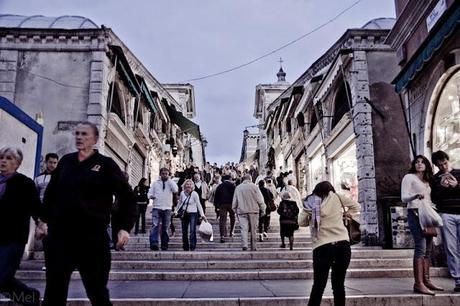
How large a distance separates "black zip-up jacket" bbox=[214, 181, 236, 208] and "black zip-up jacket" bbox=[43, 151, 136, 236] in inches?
318

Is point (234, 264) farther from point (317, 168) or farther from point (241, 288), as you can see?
point (317, 168)

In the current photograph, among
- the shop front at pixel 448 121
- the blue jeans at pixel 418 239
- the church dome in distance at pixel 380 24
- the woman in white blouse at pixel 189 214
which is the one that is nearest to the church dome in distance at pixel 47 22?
the woman in white blouse at pixel 189 214

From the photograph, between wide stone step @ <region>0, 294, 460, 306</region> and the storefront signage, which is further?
the storefront signage

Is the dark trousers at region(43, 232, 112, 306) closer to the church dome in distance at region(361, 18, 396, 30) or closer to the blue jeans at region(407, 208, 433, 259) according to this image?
the blue jeans at region(407, 208, 433, 259)

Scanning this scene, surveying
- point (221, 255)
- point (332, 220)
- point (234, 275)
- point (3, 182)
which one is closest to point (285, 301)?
point (332, 220)

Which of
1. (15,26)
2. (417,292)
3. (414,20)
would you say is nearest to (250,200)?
(417,292)

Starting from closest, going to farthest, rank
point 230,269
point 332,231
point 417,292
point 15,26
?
point 332,231, point 417,292, point 230,269, point 15,26

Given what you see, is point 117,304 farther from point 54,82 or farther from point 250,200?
point 54,82

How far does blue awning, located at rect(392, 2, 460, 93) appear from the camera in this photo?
6750mm

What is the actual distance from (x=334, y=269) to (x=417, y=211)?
1.97 metres

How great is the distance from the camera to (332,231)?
13.8 ft

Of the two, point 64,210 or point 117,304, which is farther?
point 117,304

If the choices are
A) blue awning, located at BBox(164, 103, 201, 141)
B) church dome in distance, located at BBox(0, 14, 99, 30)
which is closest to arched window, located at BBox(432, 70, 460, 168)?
church dome in distance, located at BBox(0, 14, 99, 30)

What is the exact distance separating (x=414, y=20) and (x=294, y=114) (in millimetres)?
13482
